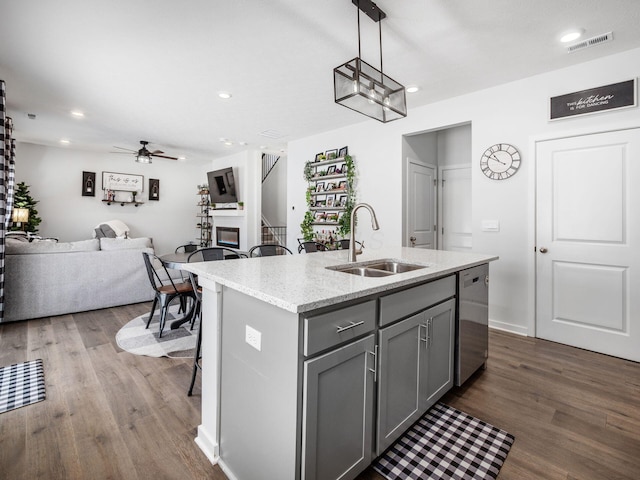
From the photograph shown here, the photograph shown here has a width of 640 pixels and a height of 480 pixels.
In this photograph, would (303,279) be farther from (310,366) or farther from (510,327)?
(510,327)

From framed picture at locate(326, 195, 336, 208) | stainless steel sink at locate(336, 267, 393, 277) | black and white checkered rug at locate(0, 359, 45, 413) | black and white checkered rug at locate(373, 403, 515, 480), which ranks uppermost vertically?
framed picture at locate(326, 195, 336, 208)

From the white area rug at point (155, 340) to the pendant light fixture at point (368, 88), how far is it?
8.30 ft

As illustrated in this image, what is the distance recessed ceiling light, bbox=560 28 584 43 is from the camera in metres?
2.47

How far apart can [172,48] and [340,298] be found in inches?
112

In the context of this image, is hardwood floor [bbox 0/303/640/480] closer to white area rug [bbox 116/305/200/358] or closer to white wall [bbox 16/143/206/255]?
white area rug [bbox 116/305/200/358]

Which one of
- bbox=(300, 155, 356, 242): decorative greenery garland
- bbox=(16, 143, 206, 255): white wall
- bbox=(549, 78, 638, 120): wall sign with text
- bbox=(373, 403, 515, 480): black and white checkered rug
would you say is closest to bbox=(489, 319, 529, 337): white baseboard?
bbox=(373, 403, 515, 480): black and white checkered rug

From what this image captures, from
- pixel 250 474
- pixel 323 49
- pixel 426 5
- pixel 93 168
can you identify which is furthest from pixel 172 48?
pixel 93 168

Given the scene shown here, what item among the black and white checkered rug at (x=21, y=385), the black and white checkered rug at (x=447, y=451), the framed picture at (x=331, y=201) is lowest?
the black and white checkered rug at (x=447, y=451)

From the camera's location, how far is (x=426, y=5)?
2205 mm

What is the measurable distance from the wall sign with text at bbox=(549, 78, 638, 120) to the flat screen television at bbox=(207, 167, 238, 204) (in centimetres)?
595

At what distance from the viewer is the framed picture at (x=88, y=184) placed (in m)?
7.40

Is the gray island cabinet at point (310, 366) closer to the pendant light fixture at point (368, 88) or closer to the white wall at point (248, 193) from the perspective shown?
the pendant light fixture at point (368, 88)

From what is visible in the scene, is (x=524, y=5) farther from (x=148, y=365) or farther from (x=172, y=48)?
(x=148, y=365)

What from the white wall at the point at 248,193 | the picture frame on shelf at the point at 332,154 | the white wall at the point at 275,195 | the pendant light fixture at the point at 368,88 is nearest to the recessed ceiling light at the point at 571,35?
the pendant light fixture at the point at 368,88
